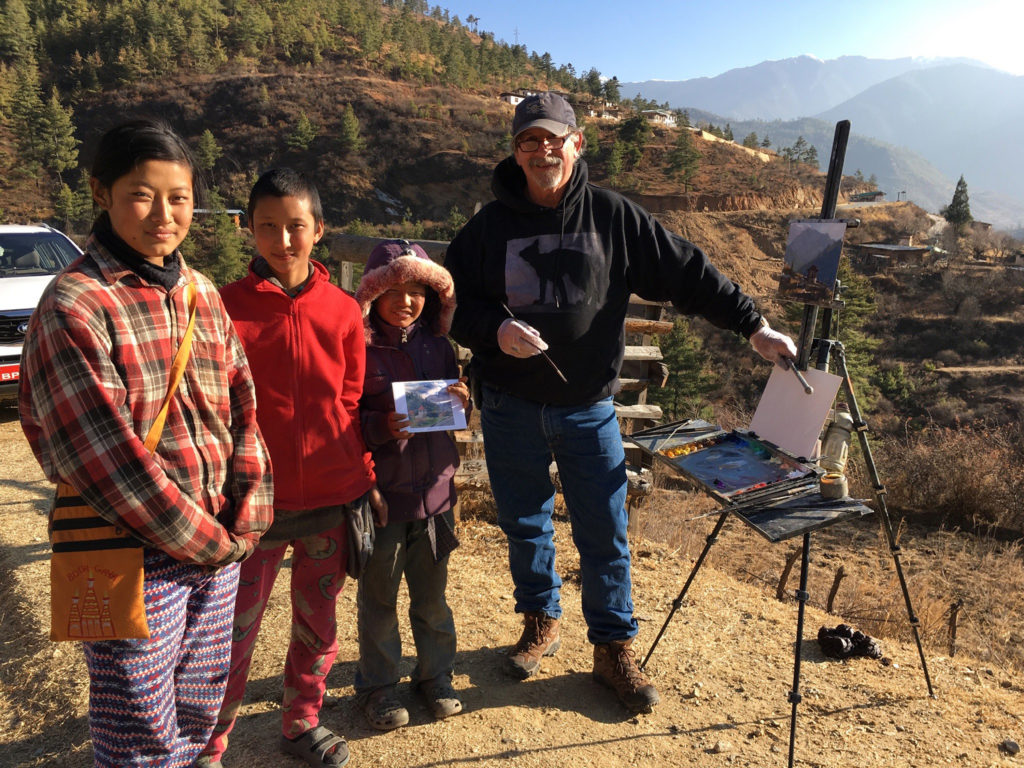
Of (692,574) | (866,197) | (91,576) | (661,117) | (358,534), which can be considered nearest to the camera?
(91,576)

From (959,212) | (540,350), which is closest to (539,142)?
(540,350)

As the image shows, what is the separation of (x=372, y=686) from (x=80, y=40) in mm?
75322

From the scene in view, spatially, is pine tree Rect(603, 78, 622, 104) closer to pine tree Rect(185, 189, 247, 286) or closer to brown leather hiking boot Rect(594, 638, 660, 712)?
pine tree Rect(185, 189, 247, 286)

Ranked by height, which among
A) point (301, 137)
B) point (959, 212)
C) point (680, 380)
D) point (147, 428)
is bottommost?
point (680, 380)

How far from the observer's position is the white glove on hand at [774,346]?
256cm

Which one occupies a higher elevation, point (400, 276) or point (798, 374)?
point (400, 276)

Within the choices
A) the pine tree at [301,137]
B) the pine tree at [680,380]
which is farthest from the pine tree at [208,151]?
the pine tree at [680,380]

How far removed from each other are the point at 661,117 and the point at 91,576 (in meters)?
73.4

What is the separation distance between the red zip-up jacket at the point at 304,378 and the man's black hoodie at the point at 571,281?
64 cm

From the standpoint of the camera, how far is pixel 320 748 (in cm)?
238

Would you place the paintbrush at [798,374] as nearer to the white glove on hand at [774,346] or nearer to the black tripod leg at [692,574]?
the white glove on hand at [774,346]

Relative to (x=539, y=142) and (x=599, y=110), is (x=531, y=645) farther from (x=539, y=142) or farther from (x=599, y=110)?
(x=599, y=110)

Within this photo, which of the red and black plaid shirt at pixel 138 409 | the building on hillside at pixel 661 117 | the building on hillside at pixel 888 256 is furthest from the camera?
the building on hillside at pixel 661 117

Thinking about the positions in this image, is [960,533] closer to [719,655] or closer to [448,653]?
[719,655]
